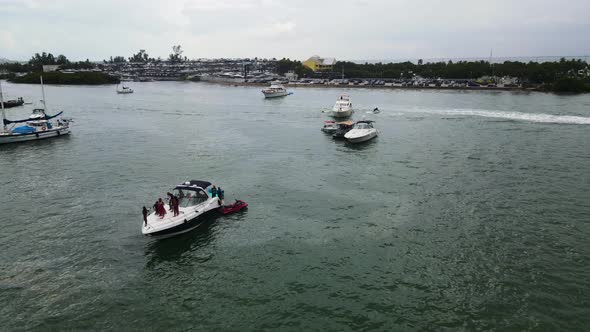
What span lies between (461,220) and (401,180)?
1207 centimetres

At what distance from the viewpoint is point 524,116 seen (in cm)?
9112

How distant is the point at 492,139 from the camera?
6756 centimetres

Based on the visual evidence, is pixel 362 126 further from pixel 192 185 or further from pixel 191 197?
pixel 191 197

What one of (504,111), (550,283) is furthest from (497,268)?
(504,111)

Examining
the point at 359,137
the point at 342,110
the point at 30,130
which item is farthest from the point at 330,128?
the point at 30,130

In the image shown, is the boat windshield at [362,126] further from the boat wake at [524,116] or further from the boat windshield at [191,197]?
the boat wake at [524,116]

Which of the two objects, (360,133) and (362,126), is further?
(362,126)

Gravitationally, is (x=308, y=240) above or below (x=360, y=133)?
below

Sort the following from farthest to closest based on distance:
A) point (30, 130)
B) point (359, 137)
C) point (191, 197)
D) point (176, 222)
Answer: point (30, 130) → point (359, 137) → point (191, 197) → point (176, 222)

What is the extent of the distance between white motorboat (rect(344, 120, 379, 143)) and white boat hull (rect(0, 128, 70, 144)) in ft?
164

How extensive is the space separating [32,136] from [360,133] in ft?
179

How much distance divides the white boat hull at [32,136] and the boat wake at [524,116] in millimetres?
82339

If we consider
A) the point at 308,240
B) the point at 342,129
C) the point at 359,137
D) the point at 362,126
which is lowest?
the point at 308,240

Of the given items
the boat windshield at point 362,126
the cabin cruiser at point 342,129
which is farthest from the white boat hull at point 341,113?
the boat windshield at point 362,126
